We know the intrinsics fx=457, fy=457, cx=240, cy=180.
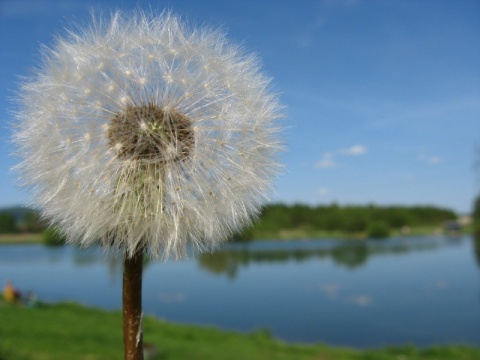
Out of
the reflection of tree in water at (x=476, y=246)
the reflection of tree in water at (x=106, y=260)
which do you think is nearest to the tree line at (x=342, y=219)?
the reflection of tree in water at (x=476, y=246)

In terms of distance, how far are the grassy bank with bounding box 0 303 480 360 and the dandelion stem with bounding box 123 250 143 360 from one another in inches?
359

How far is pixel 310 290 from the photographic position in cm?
4547

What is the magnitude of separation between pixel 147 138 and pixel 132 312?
2.09ft

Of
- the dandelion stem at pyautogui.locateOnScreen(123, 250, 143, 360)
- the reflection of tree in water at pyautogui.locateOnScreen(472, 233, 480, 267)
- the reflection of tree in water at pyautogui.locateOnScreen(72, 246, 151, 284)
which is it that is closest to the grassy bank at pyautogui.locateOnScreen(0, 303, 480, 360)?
the reflection of tree in water at pyautogui.locateOnScreen(72, 246, 151, 284)

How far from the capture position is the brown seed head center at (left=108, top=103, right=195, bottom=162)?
67.3 inches

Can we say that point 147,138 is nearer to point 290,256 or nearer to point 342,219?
point 290,256

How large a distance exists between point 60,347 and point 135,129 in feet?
44.3

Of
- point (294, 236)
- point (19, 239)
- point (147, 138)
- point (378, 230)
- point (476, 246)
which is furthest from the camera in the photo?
point (19, 239)

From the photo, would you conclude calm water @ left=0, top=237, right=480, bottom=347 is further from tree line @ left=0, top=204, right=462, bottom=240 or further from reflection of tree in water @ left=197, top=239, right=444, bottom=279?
tree line @ left=0, top=204, right=462, bottom=240

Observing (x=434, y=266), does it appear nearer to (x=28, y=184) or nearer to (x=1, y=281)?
(x=1, y=281)

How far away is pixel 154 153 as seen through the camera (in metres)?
1.73

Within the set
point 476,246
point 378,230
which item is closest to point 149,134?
point 476,246

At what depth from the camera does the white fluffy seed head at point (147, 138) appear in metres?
1.70

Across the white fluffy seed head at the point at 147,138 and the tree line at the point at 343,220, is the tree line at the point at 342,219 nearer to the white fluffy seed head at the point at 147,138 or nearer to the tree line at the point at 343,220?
the tree line at the point at 343,220
